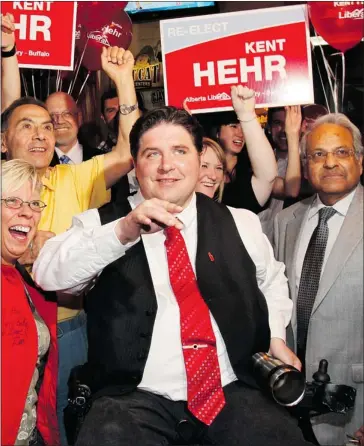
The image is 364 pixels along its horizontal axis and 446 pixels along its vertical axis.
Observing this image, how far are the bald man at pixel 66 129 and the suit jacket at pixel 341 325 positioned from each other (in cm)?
120

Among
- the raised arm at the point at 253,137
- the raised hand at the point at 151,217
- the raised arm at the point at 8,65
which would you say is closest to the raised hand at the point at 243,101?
the raised arm at the point at 253,137

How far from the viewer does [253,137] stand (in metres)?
2.95

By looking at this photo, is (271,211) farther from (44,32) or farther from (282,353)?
(44,32)

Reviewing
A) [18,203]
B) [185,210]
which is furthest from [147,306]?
[18,203]

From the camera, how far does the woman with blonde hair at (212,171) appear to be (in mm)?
2947

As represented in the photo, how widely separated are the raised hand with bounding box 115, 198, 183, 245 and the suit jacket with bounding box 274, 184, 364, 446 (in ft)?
3.74

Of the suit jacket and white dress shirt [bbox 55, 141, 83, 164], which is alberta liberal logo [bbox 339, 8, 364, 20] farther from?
white dress shirt [bbox 55, 141, 83, 164]

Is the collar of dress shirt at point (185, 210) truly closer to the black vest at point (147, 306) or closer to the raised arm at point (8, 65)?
the black vest at point (147, 306)

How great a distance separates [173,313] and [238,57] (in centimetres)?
133

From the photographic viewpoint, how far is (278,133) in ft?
10.1

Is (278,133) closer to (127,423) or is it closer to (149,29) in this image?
(149,29)

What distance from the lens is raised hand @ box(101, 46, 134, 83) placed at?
116 inches

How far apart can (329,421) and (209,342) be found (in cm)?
92

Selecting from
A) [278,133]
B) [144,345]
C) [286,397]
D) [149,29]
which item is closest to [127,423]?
[144,345]
